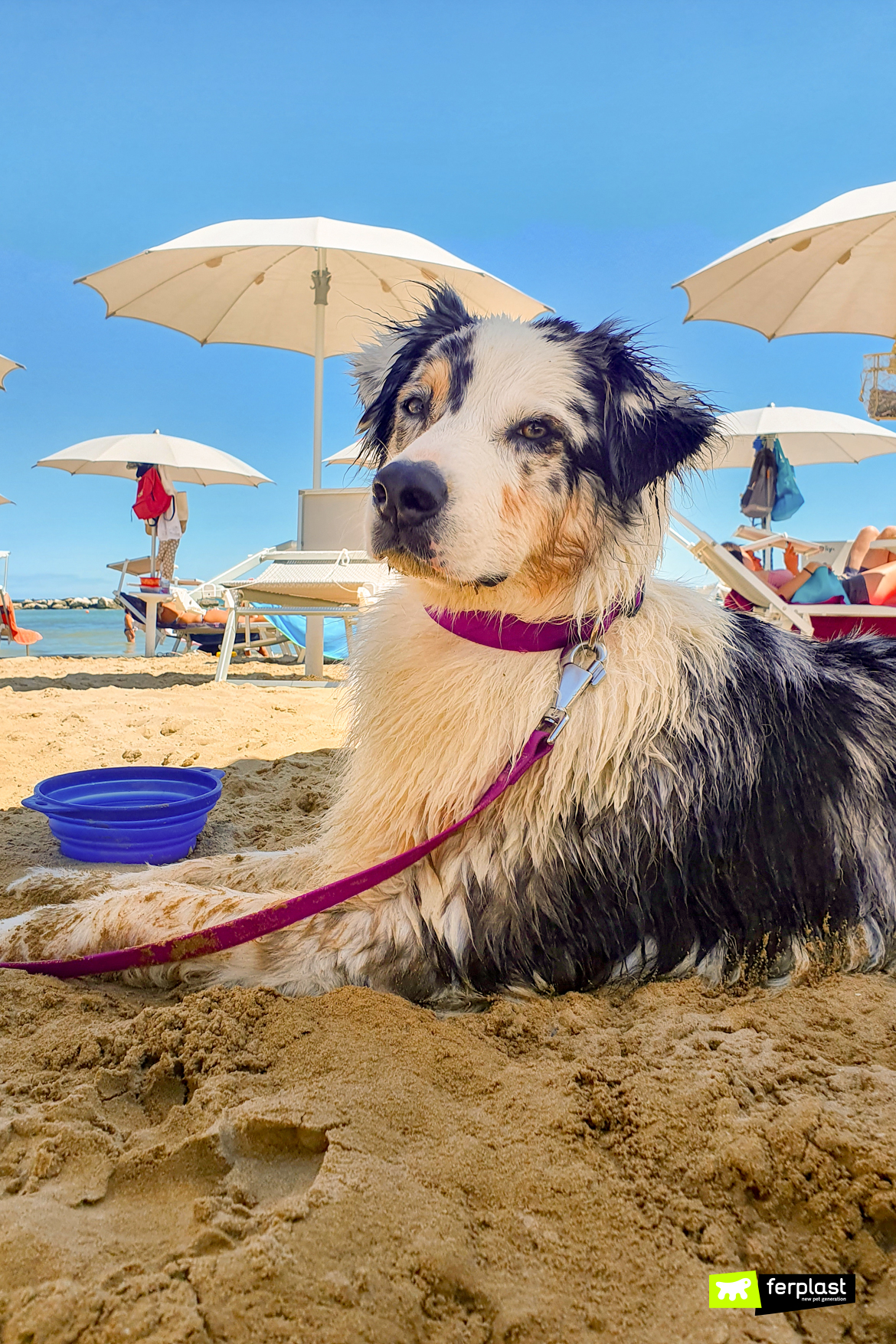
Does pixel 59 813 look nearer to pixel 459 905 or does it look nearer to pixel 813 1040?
pixel 459 905

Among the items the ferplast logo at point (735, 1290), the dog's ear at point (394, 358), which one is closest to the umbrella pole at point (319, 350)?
the dog's ear at point (394, 358)

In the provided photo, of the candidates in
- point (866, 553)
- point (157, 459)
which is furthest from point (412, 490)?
point (157, 459)

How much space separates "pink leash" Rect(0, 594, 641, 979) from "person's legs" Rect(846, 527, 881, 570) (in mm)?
6913

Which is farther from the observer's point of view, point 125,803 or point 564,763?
point 125,803

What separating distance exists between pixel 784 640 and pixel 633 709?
708 millimetres

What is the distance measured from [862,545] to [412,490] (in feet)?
23.7

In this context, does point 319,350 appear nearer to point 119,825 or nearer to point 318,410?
point 318,410

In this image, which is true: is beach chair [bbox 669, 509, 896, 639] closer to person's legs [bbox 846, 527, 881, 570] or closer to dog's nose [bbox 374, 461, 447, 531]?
person's legs [bbox 846, 527, 881, 570]

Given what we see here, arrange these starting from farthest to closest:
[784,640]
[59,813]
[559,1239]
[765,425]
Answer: [765,425], [59,813], [784,640], [559,1239]

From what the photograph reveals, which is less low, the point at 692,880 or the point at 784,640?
the point at 784,640

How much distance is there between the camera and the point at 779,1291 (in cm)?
104

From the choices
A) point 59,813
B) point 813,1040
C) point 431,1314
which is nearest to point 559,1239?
point 431,1314

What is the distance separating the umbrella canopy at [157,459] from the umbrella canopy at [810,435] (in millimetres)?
9429

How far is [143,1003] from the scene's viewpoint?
73.9 inches
